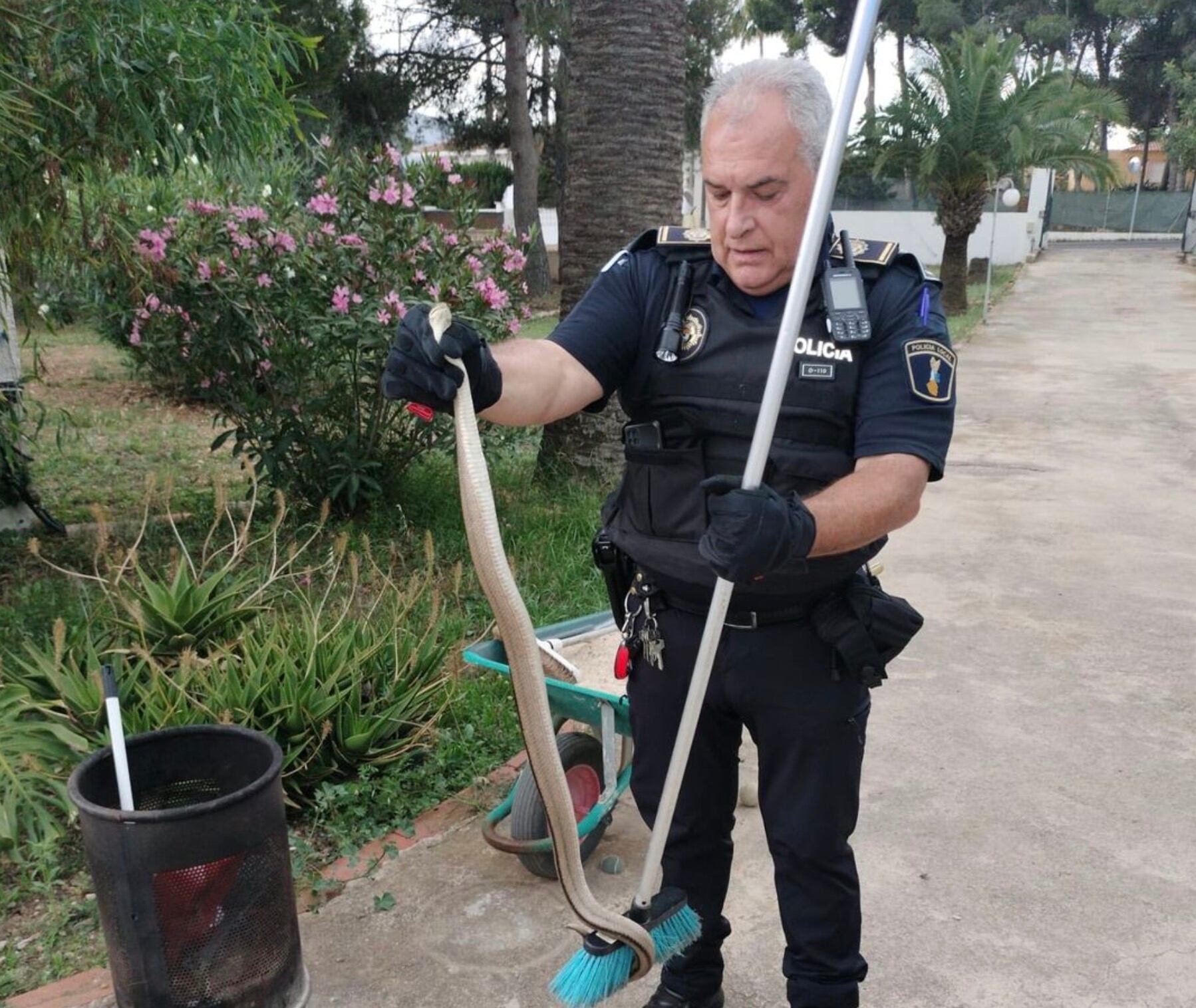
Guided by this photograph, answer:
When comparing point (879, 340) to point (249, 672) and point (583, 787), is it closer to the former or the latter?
point (583, 787)

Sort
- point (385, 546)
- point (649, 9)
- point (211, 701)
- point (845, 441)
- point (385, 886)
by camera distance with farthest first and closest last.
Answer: point (649, 9) → point (385, 546) → point (211, 701) → point (385, 886) → point (845, 441)

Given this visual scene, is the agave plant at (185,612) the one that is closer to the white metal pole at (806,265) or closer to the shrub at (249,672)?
the shrub at (249,672)

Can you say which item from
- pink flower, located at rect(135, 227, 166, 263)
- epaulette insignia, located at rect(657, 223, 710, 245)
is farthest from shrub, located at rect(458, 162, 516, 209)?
epaulette insignia, located at rect(657, 223, 710, 245)

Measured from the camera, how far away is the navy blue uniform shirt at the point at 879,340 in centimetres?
196

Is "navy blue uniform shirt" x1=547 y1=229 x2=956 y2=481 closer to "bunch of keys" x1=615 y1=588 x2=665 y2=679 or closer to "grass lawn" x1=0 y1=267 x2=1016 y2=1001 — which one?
"bunch of keys" x1=615 y1=588 x2=665 y2=679

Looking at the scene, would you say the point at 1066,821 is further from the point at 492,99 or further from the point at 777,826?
the point at 492,99

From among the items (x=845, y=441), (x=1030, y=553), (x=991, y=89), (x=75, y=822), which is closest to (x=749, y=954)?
(x=845, y=441)

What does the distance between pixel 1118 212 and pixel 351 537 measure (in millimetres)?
50031

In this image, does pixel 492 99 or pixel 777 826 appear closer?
pixel 777 826

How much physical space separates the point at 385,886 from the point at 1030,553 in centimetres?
441

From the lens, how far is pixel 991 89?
1791 centimetres

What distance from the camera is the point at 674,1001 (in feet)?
8.38

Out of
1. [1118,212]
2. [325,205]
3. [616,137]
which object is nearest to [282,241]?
[325,205]

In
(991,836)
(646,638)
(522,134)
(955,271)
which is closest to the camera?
(646,638)
